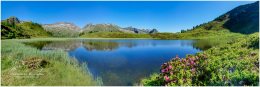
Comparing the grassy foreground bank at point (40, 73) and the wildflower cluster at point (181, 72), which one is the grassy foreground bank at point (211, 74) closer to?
the wildflower cluster at point (181, 72)

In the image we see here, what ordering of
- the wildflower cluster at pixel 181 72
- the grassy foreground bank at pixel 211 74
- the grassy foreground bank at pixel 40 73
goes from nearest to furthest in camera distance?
the grassy foreground bank at pixel 211 74 < the wildflower cluster at pixel 181 72 < the grassy foreground bank at pixel 40 73

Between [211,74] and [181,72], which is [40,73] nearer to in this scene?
[181,72]

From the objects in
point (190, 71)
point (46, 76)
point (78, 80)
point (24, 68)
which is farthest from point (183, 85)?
point (24, 68)

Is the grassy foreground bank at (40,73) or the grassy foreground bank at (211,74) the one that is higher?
the grassy foreground bank at (211,74)

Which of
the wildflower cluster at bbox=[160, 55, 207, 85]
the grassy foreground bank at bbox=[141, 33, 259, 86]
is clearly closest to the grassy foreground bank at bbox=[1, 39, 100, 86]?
the wildflower cluster at bbox=[160, 55, 207, 85]

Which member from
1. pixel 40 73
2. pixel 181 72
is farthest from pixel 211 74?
pixel 40 73

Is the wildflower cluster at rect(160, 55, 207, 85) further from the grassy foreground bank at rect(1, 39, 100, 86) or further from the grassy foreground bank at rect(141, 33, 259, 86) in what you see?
the grassy foreground bank at rect(1, 39, 100, 86)

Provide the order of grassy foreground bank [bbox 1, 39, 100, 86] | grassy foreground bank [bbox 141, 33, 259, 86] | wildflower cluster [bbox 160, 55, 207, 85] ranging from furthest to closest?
grassy foreground bank [bbox 1, 39, 100, 86] → wildflower cluster [bbox 160, 55, 207, 85] → grassy foreground bank [bbox 141, 33, 259, 86]

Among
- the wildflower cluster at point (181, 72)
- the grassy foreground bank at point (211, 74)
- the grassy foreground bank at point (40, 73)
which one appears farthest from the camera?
the grassy foreground bank at point (40, 73)

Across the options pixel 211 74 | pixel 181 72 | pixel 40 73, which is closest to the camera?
pixel 211 74

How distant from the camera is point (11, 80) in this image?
1461 cm

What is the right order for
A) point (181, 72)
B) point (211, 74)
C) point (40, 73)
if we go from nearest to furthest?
point (211, 74)
point (181, 72)
point (40, 73)

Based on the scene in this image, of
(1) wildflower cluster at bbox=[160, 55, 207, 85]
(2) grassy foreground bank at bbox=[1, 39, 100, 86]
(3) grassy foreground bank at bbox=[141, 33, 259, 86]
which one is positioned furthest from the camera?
(2) grassy foreground bank at bbox=[1, 39, 100, 86]

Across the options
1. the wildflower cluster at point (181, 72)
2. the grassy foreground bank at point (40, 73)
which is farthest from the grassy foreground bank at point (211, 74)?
the grassy foreground bank at point (40, 73)
